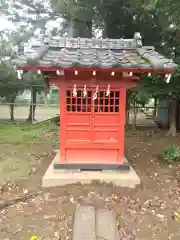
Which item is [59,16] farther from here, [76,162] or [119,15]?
[76,162]

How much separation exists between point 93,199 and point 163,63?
116 inches

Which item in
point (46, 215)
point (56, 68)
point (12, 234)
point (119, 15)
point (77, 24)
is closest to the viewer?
Answer: point (12, 234)

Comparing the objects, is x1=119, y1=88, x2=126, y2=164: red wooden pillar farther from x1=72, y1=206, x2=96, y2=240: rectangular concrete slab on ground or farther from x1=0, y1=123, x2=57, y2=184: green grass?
x1=0, y1=123, x2=57, y2=184: green grass

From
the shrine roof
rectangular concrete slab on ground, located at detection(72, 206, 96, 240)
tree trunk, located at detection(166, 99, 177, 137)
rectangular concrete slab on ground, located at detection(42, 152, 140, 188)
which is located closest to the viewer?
rectangular concrete slab on ground, located at detection(72, 206, 96, 240)

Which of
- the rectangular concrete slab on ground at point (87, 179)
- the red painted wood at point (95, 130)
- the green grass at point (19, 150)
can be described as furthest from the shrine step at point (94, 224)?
the green grass at point (19, 150)

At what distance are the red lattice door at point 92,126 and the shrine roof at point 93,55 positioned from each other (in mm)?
823

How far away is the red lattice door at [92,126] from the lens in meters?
5.47

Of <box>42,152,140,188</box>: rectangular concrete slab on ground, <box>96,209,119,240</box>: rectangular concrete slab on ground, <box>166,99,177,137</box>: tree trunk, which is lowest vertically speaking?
<box>96,209,119,240</box>: rectangular concrete slab on ground

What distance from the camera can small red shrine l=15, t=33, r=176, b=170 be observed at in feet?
17.3

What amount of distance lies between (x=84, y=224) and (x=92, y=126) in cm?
228

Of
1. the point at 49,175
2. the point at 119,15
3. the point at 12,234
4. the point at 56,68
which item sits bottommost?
the point at 12,234

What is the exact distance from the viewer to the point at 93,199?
4672mm

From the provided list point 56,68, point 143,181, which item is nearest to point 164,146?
point 143,181

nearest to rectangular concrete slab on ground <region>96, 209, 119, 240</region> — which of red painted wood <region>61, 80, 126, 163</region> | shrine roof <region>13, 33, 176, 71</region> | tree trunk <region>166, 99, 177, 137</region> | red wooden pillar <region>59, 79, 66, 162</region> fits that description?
red painted wood <region>61, 80, 126, 163</region>
